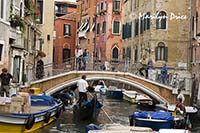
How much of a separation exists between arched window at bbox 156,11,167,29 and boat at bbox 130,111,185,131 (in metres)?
11.9

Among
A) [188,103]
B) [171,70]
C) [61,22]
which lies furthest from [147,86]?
[61,22]

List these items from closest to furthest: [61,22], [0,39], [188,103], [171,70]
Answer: [0,39] → [188,103] → [171,70] → [61,22]

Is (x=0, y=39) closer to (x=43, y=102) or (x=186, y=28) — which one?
(x=43, y=102)

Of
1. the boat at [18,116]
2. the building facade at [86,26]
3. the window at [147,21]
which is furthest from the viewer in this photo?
the building facade at [86,26]

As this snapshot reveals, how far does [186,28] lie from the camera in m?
25.0

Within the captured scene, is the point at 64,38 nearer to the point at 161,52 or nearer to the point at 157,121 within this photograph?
the point at 161,52

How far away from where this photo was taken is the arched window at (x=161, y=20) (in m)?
24.9

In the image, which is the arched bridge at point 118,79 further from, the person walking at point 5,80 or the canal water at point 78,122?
the person walking at point 5,80

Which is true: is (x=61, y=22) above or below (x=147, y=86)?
above

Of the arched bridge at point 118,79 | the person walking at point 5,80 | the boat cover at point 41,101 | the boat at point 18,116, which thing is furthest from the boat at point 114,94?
the boat at point 18,116

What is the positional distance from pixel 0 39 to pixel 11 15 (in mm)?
1406

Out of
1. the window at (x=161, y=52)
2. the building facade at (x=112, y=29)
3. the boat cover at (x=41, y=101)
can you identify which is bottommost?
the boat cover at (x=41, y=101)

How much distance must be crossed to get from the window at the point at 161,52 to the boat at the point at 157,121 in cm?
1149

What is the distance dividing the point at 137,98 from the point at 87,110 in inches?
324
